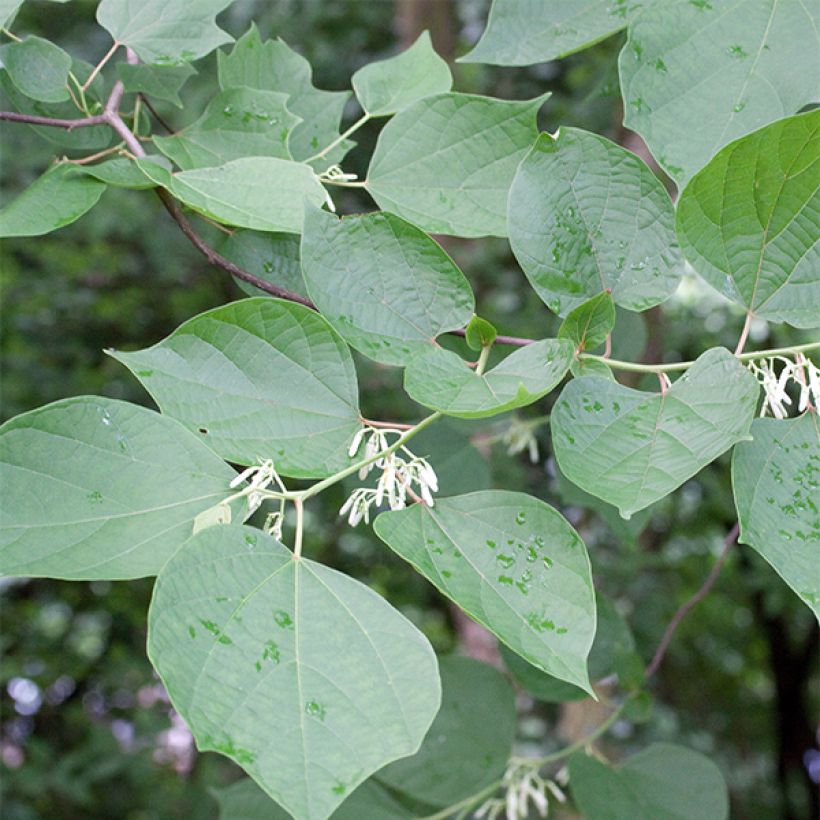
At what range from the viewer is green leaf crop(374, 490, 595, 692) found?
0.53 metres

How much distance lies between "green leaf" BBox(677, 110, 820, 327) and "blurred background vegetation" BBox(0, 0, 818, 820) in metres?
1.26

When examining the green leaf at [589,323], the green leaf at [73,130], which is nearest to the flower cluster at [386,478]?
the green leaf at [589,323]

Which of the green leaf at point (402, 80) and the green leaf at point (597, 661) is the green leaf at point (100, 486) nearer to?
the green leaf at point (402, 80)

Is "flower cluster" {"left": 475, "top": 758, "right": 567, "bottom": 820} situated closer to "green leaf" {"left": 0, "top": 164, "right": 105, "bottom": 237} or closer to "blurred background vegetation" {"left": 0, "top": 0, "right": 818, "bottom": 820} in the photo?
"green leaf" {"left": 0, "top": 164, "right": 105, "bottom": 237}

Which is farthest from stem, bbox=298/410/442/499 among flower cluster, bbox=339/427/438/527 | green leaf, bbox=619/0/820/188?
green leaf, bbox=619/0/820/188

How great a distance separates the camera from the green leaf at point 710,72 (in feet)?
2.10

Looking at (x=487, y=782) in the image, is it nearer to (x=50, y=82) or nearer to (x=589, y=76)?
(x=50, y=82)

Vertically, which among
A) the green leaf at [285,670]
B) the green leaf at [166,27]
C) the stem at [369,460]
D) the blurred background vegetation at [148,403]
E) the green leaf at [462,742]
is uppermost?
the green leaf at [166,27]

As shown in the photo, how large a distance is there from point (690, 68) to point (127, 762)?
7.07ft

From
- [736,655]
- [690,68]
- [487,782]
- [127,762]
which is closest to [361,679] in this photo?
[690,68]

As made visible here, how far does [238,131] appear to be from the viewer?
0.80 meters

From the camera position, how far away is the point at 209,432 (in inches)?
23.3

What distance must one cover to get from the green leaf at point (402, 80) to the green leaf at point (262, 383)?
318 mm

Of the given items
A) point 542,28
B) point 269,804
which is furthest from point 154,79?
point 269,804
